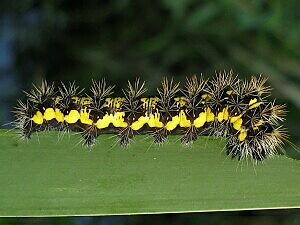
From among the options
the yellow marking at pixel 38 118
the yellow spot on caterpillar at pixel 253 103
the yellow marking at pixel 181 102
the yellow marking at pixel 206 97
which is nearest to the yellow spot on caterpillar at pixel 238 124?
the yellow spot on caterpillar at pixel 253 103

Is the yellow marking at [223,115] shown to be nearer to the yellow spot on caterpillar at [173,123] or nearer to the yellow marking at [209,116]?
the yellow marking at [209,116]

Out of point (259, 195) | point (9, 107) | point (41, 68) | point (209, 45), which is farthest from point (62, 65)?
point (259, 195)

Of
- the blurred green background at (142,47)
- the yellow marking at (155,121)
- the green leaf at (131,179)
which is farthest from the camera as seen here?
the blurred green background at (142,47)

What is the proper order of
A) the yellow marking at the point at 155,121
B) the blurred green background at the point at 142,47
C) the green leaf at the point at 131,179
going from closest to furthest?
the green leaf at the point at 131,179 < the yellow marking at the point at 155,121 < the blurred green background at the point at 142,47

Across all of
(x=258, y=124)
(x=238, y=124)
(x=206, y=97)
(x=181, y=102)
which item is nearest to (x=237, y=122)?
(x=238, y=124)

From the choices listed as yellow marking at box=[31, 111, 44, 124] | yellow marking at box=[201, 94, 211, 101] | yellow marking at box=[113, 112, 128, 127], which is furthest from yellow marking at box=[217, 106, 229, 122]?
yellow marking at box=[31, 111, 44, 124]

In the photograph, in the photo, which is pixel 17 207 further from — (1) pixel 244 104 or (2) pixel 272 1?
(2) pixel 272 1

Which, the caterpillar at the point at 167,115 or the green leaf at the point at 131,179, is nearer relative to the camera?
the green leaf at the point at 131,179
